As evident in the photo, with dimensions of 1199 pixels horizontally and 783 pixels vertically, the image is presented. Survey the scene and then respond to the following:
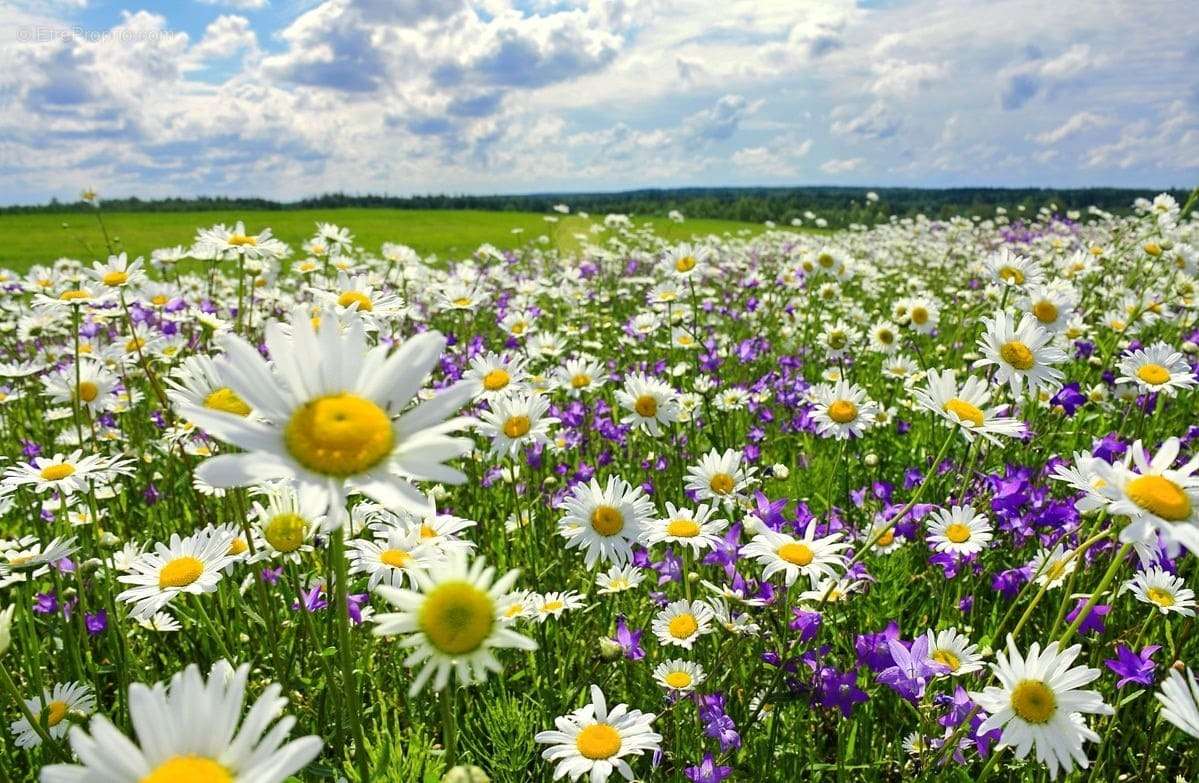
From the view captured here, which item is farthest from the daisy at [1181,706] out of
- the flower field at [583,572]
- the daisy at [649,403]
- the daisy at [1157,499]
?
the daisy at [649,403]

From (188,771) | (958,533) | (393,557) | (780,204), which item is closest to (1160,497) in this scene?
(958,533)

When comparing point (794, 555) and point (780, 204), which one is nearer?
point (794, 555)

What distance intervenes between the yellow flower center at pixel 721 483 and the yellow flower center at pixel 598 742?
1.30m

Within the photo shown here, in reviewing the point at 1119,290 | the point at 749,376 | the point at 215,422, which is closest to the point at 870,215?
the point at 1119,290

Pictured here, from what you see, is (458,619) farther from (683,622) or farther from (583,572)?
(583,572)

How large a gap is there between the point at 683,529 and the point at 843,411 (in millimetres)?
1349

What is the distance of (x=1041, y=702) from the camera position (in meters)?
1.90

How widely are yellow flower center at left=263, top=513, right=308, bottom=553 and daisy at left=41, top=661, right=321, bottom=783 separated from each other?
123 cm

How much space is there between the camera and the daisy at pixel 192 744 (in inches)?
39.7

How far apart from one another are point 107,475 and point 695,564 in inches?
103

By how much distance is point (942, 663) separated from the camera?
225cm

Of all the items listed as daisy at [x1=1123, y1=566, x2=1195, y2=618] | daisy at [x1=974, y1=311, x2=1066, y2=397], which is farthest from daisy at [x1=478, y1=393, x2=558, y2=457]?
daisy at [x1=1123, y1=566, x2=1195, y2=618]

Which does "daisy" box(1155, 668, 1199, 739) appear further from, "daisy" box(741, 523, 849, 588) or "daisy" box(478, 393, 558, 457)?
"daisy" box(478, 393, 558, 457)

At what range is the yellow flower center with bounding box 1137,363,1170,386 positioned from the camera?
3767 millimetres
